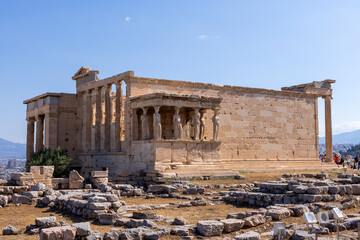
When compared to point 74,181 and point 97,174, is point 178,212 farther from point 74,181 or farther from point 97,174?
point 97,174

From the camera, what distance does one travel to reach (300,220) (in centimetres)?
1054

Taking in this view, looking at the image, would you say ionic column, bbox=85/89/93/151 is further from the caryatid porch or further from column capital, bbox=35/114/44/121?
the caryatid porch

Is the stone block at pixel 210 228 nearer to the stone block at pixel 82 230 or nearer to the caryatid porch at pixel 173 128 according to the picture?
the stone block at pixel 82 230

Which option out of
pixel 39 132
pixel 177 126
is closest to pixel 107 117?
pixel 177 126

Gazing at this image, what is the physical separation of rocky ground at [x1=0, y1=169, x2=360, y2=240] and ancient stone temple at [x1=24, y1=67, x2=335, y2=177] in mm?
3637

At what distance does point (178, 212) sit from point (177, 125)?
9.29 meters

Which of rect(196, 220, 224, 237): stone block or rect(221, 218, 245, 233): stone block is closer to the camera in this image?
rect(196, 220, 224, 237): stone block

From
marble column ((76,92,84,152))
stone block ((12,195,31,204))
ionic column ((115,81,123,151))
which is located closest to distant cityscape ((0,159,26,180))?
marble column ((76,92,84,152))

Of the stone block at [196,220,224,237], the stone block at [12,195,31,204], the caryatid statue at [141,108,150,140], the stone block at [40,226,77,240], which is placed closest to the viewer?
the stone block at [40,226,77,240]

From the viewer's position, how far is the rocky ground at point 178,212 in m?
8.78

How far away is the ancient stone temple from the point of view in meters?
21.6

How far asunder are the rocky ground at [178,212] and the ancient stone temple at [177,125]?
364 cm

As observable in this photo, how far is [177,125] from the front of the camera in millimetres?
21531

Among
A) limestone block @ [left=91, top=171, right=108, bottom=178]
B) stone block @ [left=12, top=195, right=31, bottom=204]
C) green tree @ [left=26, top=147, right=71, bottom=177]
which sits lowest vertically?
stone block @ [left=12, top=195, right=31, bottom=204]
